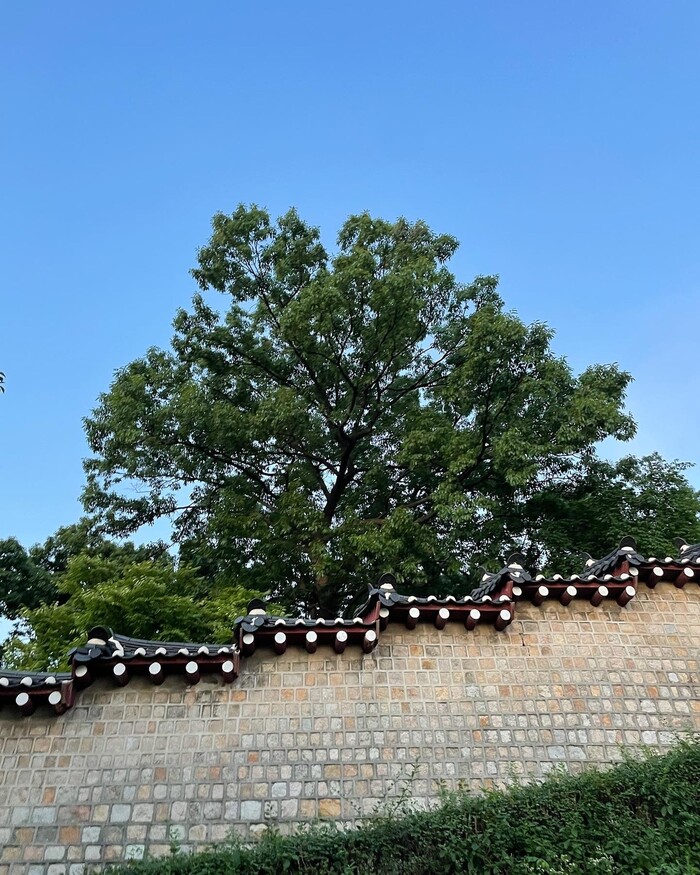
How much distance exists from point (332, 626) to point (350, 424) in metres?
9.51

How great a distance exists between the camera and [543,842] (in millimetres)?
4840

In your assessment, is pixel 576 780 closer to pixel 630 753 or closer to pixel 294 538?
pixel 630 753

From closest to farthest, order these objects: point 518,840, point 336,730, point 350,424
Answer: point 518,840 → point 336,730 → point 350,424

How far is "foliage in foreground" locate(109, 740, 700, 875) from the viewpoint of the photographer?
4730 mm

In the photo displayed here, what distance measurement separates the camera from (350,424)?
15.5m

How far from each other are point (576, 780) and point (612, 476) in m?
9.98

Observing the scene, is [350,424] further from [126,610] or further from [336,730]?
[336,730]

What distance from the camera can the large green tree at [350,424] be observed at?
13047mm

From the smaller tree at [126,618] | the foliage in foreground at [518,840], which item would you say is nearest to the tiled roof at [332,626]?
the foliage in foreground at [518,840]

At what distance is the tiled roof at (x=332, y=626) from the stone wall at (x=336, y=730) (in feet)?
0.41

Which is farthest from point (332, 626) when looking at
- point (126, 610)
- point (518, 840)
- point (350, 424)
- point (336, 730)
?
point (350, 424)

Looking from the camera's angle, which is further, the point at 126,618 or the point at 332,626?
the point at 126,618

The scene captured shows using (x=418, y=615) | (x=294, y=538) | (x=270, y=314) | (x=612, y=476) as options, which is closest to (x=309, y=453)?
(x=294, y=538)

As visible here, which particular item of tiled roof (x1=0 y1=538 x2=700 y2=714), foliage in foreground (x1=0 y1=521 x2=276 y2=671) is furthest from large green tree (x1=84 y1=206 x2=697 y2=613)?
tiled roof (x1=0 y1=538 x2=700 y2=714)
